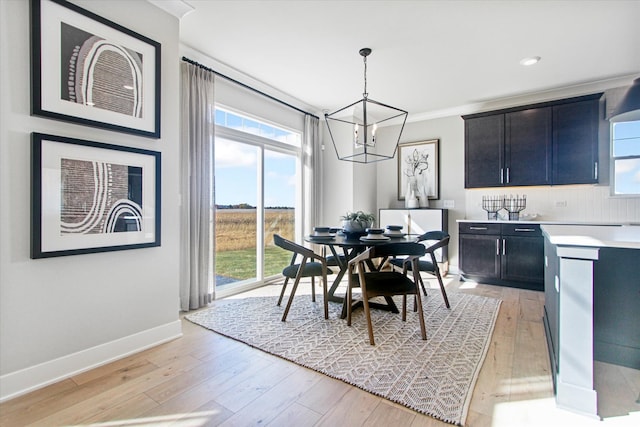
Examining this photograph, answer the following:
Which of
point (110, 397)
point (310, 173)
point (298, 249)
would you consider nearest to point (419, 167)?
point (310, 173)

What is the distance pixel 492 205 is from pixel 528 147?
3.14ft

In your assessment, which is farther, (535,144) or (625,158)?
(535,144)

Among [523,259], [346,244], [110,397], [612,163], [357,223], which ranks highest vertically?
[612,163]

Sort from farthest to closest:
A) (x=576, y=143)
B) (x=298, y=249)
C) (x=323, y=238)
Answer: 1. (x=576, y=143)
2. (x=323, y=238)
3. (x=298, y=249)

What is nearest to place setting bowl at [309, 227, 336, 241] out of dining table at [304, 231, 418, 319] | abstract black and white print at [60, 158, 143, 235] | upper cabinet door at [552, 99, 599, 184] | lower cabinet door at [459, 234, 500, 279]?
dining table at [304, 231, 418, 319]

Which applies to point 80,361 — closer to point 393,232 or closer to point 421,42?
point 393,232

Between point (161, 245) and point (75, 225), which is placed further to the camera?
point (161, 245)

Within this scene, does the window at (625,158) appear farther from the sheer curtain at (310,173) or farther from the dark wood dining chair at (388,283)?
the sheer curtain at (310,173)

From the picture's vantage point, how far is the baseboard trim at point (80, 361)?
177cm

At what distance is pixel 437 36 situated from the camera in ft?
9.59

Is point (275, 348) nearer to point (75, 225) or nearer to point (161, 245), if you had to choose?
point (161, 245)

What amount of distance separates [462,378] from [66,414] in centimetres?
229

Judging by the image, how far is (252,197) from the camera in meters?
4.23

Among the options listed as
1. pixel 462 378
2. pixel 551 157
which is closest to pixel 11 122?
pixel 462 378
